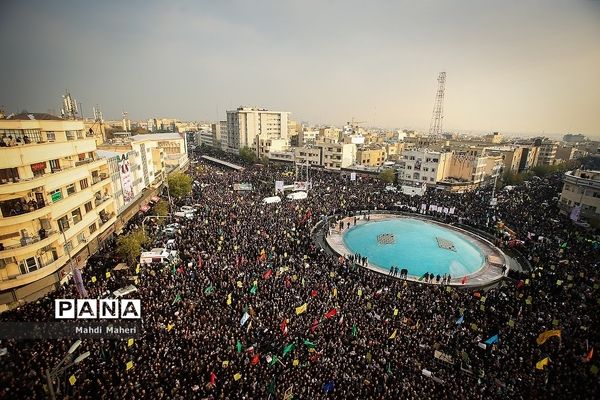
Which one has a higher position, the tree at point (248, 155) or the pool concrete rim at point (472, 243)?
the tree at point (248, 155)

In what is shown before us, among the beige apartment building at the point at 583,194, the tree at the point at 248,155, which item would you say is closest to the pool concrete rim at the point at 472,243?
the beige apartment building at the point at 583,194

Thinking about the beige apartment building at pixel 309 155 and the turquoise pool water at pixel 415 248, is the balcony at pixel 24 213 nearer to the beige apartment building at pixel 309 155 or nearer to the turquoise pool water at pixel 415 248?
the turquoise pool water at pixel 415 248

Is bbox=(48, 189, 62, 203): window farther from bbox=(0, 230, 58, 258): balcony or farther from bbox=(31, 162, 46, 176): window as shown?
bbox=(0, 230, 58, 258): balcony

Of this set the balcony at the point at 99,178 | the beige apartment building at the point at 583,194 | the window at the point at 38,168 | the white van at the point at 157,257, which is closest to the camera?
the window at the point at 38,168

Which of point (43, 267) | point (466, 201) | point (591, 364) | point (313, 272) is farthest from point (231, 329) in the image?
point (466, 201)

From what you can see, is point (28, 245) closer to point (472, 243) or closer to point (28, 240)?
point (28, 240)

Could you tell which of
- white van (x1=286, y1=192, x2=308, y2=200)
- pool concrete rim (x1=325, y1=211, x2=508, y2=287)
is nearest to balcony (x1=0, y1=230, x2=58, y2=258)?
pool concrete rim (x1=325, y1=211, x2=508, y2=287)

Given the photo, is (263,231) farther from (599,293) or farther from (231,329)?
(599,293)
